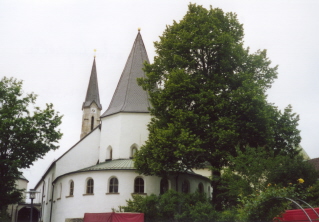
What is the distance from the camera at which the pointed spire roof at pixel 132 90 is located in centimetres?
3762

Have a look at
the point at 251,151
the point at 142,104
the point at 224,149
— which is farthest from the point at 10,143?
the point at 251,151

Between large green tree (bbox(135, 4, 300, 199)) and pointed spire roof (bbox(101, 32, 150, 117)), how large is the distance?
5.66m

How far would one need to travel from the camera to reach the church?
105 ft

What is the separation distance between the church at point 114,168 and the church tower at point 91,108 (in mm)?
19061

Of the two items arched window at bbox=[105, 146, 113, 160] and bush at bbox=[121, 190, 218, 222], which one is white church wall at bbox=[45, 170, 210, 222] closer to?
bush at bbox=[121, 190, 218, 222]

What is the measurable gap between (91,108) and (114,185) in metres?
35.1

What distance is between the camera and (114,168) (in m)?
32.3

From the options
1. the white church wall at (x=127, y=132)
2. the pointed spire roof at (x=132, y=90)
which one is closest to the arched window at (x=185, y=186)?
the white church wall at (x=127, y=132)

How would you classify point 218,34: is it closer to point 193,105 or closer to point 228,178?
point 193,105

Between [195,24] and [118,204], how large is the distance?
52.8 ft

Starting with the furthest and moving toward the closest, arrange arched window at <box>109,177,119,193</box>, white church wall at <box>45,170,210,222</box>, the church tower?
the church tower, arched window at <box>109,177,119,193</box>, white church wall at <box>45,170,210,222</box>

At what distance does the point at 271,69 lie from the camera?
3025 centimetres

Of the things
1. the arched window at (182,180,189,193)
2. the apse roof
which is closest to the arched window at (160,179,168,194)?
the arched window at (182,180,189,193)

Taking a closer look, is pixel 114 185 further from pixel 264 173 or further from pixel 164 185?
pixel 264 173
